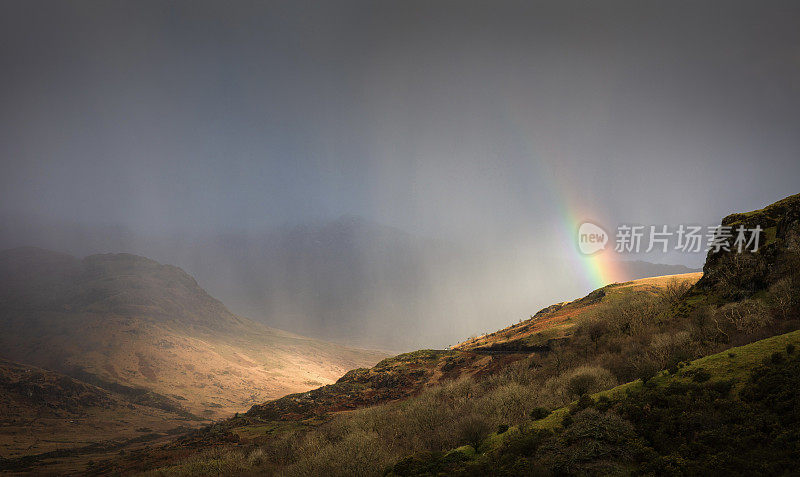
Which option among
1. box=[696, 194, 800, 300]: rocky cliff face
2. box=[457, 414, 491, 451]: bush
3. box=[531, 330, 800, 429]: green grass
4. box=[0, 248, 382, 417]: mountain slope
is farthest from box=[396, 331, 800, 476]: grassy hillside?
box=[0, 248, 382, 417]: mountain slope

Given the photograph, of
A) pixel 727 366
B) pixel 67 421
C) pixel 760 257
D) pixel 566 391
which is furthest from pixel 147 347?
pixel 760 257

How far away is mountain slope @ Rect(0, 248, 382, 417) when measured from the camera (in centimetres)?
11600

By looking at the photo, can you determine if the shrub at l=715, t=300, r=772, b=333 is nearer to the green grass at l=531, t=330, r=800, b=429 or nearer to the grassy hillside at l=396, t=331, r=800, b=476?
the green grass at l=531, t=330, r=800, b=429

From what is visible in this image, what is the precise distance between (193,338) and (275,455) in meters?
160

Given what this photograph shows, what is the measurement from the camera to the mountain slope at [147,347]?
11600 cm

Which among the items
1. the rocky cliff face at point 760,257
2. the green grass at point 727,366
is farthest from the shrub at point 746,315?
the green grass at point 727,366

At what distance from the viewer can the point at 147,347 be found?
131875mm

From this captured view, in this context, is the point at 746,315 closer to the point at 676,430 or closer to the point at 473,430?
the point at 676,430

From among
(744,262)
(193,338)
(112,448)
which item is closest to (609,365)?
(744,262)

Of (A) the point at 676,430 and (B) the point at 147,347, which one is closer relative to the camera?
(A) the point at 676,430

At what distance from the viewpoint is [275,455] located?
27125 mm

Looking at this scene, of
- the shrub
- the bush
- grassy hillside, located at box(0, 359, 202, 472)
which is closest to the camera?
the bush

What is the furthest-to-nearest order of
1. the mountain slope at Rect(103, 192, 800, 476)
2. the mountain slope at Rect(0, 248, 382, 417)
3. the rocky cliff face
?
the mountain slope at Rect(0, 248, 382, 417)
the rocky cliff face
the mountain slope at Rect(103, 192, 800, 476)

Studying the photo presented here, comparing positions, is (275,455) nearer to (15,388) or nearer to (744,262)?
(744,262)
